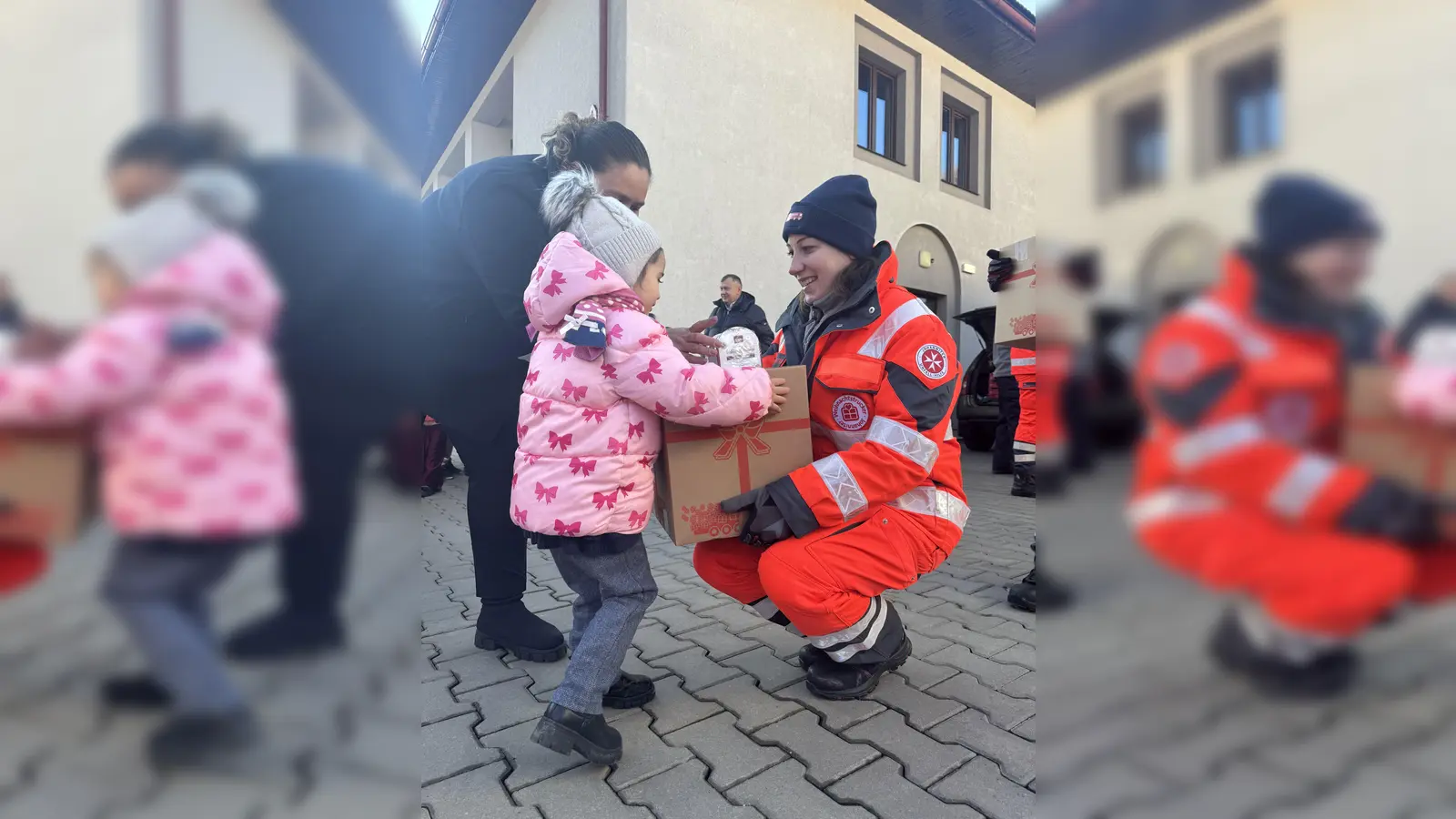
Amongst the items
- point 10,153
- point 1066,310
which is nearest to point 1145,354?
point 1066,310

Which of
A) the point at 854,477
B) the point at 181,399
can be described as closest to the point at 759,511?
the point at 854,477

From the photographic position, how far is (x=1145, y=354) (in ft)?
1.24

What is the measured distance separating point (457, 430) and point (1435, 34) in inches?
99.9

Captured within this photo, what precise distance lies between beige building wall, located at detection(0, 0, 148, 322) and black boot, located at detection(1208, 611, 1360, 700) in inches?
22.1

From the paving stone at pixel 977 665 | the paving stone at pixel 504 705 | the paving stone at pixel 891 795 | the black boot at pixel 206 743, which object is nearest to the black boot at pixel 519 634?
the paving stone at pixel 504 705

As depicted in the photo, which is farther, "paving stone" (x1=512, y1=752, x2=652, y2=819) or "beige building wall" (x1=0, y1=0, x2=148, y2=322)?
"paving stone" (x1=512, y1=752, x2=652, y2=819)

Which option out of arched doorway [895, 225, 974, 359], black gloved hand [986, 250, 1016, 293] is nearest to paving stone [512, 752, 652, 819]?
black gloved hand [986, 250, 1016, 293]

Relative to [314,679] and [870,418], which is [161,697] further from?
[870,418]

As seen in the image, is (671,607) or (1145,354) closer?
(1145,354)

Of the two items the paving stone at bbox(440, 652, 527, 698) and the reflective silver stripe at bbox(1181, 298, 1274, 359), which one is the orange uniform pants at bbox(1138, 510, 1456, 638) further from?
the paving stone at bbox(440, 652, 527, 698)

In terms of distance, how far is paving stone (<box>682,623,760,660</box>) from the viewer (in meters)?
2.66

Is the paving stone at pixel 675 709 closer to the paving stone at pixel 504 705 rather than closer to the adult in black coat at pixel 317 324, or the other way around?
the paving stone at pixel 504 705

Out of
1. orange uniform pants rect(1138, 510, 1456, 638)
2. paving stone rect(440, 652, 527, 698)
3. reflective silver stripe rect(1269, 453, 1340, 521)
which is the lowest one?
paving stone rect(440, 652, 527, 698)

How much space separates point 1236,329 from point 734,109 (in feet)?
24.0
